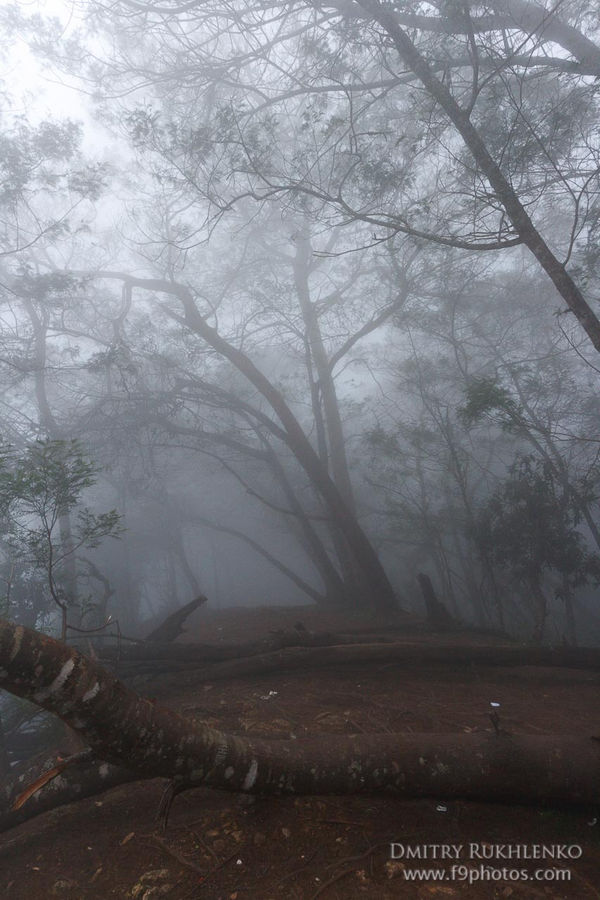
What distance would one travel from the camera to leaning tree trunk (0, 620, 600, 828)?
78.0 inches

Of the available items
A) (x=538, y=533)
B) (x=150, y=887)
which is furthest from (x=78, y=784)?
(x=538, y=533)

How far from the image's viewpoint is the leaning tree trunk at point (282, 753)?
198 cm

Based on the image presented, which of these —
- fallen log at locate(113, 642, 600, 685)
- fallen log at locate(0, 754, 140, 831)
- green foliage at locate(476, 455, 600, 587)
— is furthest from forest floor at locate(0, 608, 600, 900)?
green foliage at locate(476, 455, 600, 587)

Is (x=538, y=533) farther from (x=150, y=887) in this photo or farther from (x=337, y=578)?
(x=150, y=887)

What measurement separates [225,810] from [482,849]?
179 centimetres

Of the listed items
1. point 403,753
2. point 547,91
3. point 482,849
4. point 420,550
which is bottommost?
point 482,849

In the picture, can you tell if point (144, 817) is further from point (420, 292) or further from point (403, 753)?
point (420, 292)

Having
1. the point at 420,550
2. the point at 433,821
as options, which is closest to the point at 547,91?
the point at 433,821

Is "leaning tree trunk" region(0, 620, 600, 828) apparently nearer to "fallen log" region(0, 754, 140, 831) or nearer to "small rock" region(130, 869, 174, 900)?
"small rock" region(130, 869, 174, 900)

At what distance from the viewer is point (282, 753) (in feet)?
9.66

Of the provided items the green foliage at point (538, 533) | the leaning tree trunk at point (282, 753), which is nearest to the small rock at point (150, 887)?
the leaning tree trunk at point (282, 753)

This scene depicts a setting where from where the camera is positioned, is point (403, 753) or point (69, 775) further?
point (69, 775)

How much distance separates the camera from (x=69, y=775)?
136 inches

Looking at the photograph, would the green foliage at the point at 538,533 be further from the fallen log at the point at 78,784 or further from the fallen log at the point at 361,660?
the fallen log at the point at 78,784
